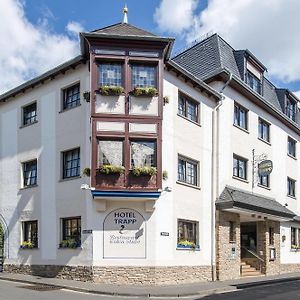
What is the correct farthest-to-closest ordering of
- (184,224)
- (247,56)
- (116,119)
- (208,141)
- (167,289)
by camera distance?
(247,56), (208,141), (184,224), (116,119), (167,289)

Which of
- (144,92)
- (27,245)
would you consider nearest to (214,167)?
(144,92)

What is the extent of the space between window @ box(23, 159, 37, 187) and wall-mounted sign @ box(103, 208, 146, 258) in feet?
17.4

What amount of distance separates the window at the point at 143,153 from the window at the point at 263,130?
10616 millimetres

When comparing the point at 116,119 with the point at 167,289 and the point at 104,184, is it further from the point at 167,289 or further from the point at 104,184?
the point at 167,289

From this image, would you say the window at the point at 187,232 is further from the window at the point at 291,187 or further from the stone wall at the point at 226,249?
the window at the point at 291,187

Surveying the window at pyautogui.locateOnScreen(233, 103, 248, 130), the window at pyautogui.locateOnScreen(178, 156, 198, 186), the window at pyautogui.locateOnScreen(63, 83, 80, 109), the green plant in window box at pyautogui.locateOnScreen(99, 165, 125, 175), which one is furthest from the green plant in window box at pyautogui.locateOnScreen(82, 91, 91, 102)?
the window at pyautogui.locateOnScreen(233, 103, 248, 130)

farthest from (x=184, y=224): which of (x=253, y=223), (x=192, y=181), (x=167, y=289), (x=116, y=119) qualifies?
(x=253, y=223)

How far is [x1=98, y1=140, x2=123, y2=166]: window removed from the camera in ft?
60.0

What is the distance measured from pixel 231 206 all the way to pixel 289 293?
4.89 metres

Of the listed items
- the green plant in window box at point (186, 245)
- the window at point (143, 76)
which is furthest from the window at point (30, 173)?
the green plant in window box at point (186, 245)

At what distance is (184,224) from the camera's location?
67.9ft

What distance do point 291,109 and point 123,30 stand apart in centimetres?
1752

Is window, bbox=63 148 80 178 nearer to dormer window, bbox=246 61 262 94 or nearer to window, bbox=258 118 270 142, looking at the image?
dormer window, bbox=246 61 262 94

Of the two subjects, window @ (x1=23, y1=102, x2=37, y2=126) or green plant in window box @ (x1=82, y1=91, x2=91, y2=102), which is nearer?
green plant in window box @ (x1=82, y1=91, x2=91, y2=102)
